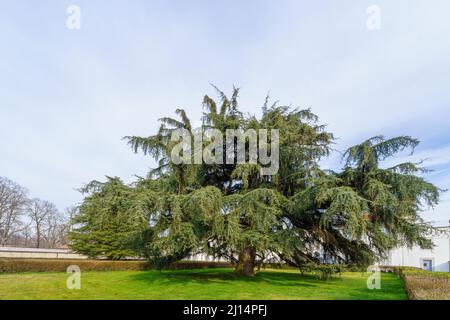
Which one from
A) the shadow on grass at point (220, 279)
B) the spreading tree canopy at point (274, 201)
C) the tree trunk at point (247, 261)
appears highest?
the spreading tree canopy at point (274, 201)

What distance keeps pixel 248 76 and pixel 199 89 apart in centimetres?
261

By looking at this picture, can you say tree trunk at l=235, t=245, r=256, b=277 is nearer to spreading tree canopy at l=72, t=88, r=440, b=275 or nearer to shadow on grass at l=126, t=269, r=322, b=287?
spreading tree canopy at l=72, t=88, r=440, b=275

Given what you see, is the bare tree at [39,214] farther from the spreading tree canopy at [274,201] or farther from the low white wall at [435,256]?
the low white wall at [435,256]

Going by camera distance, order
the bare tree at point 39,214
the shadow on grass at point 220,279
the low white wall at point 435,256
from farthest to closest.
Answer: the bare tree at point 39,214
the low white wall at point 435,256
the shadow on grass at point 220,279

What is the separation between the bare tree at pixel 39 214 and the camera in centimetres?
4325

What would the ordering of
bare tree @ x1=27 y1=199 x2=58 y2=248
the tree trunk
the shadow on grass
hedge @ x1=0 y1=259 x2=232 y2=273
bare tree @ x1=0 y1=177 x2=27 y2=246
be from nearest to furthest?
the shadow on grass → the tree trunk → hedge @ x1=0 y1=259 x2=232 y2=273 → bare tree @ x1=0 y1=177 x2=27 y2=246 → bare tree @ x1=27 y1=199 x2=58 y2=248

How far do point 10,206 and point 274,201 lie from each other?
Result: 128ft

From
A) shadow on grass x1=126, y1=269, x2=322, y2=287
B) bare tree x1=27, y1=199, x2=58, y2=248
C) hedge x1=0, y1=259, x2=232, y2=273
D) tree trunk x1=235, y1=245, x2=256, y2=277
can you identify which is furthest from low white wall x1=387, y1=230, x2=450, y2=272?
bare tree x1=27, y1=199, x2=58, y2=248

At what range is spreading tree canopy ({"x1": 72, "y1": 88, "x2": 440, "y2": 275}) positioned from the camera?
1043 cm

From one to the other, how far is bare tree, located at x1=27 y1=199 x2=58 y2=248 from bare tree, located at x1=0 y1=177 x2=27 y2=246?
3136mm

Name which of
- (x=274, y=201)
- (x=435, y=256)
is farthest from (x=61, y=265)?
(x=435, y=256)

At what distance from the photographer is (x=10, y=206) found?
3734cm

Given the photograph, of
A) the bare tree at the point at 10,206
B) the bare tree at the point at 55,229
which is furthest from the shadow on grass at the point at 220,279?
the bare tree at the point at 55,229

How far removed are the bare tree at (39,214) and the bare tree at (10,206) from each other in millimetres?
3136
